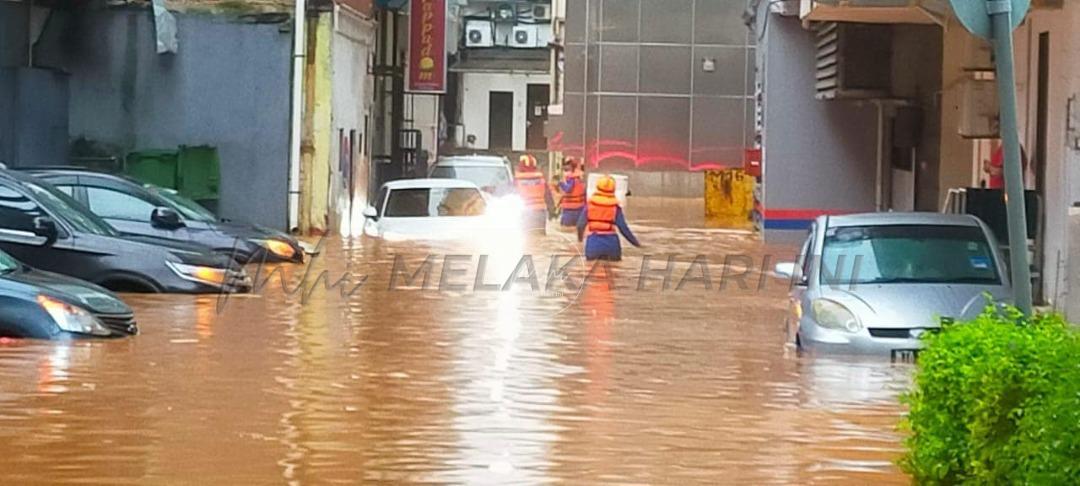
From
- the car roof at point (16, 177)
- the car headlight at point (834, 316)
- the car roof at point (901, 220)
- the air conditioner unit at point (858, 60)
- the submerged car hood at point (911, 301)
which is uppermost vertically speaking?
the air conditioner unit at point (858, 60)

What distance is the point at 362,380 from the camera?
13367 millimetres

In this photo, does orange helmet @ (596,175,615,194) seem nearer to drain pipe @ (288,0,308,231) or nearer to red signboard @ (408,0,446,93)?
drain pipe @ (288,0,308,231)

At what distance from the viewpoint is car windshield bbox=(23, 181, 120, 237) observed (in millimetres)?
18219

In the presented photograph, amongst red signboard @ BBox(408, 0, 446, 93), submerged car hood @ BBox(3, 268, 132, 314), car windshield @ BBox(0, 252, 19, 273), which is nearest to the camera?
submerged car hood @ BBox(3, 268, 132, 314)

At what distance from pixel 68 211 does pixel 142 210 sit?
3.45m

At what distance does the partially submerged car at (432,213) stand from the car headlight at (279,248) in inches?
176

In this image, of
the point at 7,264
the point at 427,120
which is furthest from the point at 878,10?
the point at 427,120

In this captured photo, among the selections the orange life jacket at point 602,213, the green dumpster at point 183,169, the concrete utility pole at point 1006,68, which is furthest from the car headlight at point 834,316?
the green dumpster at point 183,169

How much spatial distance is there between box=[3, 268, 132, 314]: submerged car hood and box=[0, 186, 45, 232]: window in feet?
9.79

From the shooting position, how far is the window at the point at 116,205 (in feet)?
71.4

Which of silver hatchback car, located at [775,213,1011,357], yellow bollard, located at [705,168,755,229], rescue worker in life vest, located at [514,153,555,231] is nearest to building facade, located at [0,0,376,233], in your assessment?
rescue worker in life vest, located at [514,153,555,231]

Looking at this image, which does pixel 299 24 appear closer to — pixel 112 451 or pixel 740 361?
pixel 740 361

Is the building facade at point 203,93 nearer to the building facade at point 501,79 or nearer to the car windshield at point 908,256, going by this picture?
the car windshield at point 908,256

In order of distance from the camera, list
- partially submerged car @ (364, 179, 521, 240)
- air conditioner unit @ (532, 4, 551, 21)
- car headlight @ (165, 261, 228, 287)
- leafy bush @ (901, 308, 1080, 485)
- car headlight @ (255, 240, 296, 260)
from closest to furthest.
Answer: leafy bush @ (901, 308, 1080, 485) < car headlight @ (165, 261, 228, 287) < car headlight @ (255, 240, 296, 260) < partially submerged car @ (364, 179, 521, 240) < air conditioner unit @ (532, 4, 551, 21)
